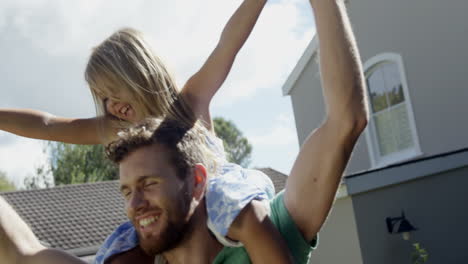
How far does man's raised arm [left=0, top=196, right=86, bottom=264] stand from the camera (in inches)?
68.5

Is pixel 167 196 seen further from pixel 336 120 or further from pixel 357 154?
pixel 357 154

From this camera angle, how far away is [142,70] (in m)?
2.09

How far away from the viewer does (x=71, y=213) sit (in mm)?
22391

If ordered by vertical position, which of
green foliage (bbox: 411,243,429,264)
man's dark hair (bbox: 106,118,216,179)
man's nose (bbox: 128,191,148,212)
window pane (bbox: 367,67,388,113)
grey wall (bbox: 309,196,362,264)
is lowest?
green foliage (bbox: 411,243,429,264)

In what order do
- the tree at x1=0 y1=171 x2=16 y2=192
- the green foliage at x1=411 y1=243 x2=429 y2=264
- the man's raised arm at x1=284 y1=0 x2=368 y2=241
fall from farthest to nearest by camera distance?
the tree at x1=0 y1=171 x2=16 y2=192
the green foliage at x1=411 y1=243 x2=429 y2=264
the man's raised arm at x1=284 y1=0 x2=368 y2=241

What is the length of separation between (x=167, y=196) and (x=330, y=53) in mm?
486

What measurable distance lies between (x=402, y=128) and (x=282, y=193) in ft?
35.0

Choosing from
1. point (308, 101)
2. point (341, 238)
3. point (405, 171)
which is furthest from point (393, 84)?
point (341, 238)

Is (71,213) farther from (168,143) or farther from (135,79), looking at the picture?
(168,143)

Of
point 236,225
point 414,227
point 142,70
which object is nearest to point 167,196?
point 236,225

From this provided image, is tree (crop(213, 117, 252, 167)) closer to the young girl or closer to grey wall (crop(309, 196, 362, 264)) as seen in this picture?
grey wall (crop(309, 196, 362, 264))

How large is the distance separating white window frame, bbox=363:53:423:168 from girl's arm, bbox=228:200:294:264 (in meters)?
10.3

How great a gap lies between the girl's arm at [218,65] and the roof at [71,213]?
1845 centimetres

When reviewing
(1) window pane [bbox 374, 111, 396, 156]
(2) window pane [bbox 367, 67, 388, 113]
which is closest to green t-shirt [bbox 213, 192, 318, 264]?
(1) window pane [bbox 374, 111, 396, 156]
